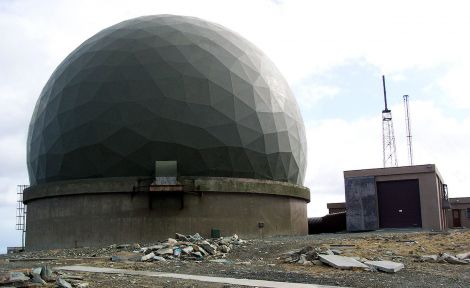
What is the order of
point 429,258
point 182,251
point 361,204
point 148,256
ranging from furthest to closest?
point 361,204 < point 182,251 < point 148,256 < point 429,258

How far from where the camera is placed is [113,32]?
30.5 metres

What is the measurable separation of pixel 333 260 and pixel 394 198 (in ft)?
68.6

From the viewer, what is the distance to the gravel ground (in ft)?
39.9

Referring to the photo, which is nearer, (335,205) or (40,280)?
(40,280)

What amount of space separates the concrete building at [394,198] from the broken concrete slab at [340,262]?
19.5 metres

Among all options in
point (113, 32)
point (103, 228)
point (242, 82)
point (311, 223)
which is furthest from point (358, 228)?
point (113, 32)

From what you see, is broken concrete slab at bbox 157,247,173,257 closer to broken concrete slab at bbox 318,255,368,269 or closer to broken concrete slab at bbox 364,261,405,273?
broken concrete slab at bbox 318,255,368,269

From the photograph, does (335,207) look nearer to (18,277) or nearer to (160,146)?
(160,146)

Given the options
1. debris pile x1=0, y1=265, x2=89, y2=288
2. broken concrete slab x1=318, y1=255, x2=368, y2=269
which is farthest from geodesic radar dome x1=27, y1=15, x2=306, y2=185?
debris pile x1=0, y1=265, x2=89, y2=288

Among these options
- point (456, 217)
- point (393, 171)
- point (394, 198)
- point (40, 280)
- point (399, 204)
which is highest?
point (393, 171)

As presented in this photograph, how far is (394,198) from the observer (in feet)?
113

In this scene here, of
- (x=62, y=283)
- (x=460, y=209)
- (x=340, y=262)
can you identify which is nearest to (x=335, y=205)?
(x=460, y=209)

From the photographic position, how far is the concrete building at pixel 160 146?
83.8 ft

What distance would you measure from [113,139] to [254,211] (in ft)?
27.2
